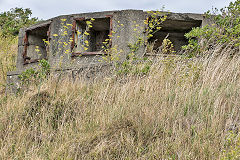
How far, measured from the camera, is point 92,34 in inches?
453

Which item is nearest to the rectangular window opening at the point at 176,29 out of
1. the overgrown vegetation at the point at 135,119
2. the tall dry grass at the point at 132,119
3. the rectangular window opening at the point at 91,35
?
the rectangular window opening at the point at 91,35

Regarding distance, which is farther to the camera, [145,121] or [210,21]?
[210,21]

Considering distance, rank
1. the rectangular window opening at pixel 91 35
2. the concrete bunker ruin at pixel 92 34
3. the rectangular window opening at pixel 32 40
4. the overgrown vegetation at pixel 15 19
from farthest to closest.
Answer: the overgrown vegetation at pixel 15 19
the rectangular window opening at pixel 32 40
the rectangular window opening at pixel 91 35
the concrete bunker ruin at pixel 92 34

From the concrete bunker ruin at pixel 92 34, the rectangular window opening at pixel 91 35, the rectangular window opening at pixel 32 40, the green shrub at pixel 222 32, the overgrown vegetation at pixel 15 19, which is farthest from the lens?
the overgrown vegetation at pixel 15 19

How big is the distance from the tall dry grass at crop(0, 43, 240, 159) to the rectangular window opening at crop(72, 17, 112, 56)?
4884 mm

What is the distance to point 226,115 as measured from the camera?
352 cm

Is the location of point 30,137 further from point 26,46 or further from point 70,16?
point 26,46

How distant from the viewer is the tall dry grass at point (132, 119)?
320 centimetres

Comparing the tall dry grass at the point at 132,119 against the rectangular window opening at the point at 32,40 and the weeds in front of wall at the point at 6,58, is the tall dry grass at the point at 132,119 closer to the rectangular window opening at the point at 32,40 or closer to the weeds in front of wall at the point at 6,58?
the weeds in front of wall at the point at 6,58

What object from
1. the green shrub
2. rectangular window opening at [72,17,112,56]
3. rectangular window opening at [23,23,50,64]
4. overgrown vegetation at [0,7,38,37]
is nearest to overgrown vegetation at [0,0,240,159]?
the green shrub

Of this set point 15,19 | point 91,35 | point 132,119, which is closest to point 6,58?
point 91,35

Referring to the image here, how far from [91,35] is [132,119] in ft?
26.8

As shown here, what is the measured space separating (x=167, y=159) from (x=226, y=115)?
1.04 metres

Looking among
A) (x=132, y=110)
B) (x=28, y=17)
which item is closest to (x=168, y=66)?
(x=132, y=110)
